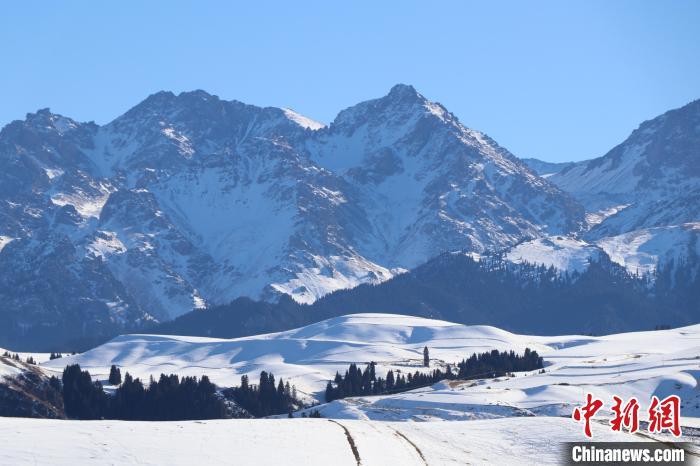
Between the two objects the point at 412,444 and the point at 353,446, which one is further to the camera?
the point at 412,444

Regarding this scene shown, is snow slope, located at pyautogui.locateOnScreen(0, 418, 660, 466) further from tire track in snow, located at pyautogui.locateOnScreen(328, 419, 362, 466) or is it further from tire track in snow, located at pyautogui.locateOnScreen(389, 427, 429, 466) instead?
tire track in snow, located at pyautogui.locateOnScreen(328, 419, 362, 466)

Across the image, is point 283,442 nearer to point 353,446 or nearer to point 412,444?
point 353,446

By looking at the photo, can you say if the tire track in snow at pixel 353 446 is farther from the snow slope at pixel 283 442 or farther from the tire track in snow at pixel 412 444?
the tire track in snow at pixel 412 444

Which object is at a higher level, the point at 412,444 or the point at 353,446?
the point at 412,444

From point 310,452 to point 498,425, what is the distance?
23.4 meters

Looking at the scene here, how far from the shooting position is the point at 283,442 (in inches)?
3632

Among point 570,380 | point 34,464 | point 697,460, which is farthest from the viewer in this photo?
point 570,380

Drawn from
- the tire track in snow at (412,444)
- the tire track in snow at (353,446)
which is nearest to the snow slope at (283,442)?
the tire track in snow at (412,444)

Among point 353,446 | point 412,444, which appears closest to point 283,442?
point 353,446

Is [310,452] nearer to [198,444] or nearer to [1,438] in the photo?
[198,444]

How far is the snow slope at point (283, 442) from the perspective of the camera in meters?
84.2

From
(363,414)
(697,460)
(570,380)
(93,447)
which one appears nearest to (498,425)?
(697,460)

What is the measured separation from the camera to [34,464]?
3123 inches

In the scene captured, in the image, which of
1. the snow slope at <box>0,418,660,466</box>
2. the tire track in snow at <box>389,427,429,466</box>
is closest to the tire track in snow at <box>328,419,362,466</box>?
the snow slope at <box>0,418,660,466</box>
